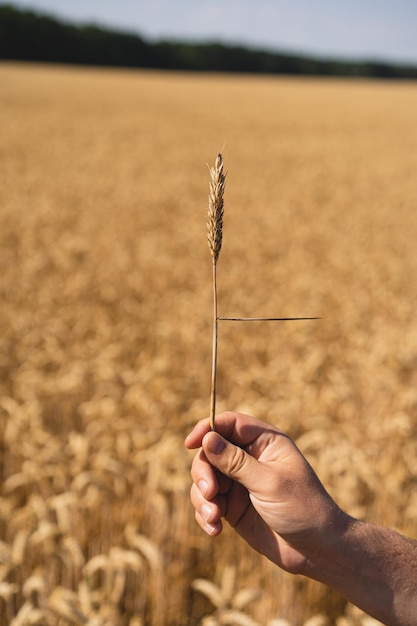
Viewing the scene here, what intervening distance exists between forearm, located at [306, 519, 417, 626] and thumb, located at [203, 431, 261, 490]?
11.1 inches

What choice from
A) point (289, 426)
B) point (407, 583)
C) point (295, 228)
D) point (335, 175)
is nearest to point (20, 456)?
point (289, 426)

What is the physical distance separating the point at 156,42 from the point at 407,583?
94.6 meters

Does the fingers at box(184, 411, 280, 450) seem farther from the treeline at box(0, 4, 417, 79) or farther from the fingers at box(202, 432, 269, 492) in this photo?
the treeline at box(0, 4, 417, 79)

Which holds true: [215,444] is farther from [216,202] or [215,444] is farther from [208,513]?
[216,202]

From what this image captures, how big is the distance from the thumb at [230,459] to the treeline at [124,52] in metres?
85.7

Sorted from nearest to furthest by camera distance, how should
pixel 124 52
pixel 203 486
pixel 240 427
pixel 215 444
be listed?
pixel 215 444
pixel 203 486
pixel 240 427
pixel 124 52

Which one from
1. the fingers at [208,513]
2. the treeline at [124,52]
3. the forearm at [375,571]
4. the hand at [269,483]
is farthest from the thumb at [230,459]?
the treeline at [124,52]

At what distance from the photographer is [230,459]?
152cm

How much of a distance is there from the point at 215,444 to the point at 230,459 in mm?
62

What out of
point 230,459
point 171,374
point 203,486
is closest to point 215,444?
point 230,459

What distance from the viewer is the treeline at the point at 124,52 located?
7638 cm

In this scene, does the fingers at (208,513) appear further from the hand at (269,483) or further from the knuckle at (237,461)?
the knuckle at (237,461)

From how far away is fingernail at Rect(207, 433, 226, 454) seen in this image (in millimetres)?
1490

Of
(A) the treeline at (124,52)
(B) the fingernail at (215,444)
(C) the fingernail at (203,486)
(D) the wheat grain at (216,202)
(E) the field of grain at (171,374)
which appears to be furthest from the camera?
(A) the treeline at (124,52)
